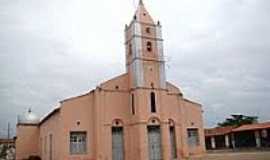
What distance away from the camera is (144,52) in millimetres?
34719

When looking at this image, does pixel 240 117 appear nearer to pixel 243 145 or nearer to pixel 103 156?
pixel 243 145

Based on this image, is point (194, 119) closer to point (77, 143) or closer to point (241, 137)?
point (77, 143)

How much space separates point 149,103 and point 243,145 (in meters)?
21.1

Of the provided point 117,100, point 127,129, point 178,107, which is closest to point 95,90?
point 117,100

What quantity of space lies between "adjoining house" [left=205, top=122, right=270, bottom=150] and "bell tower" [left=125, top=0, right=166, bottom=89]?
17.6 m

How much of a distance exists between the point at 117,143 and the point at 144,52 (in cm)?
948

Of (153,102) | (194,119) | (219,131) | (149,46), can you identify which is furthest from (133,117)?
(219,131)

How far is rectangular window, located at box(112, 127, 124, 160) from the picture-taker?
32.7 m

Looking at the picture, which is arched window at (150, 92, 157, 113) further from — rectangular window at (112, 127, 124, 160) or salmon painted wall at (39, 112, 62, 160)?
salmon painted wall at (39, 112, 62, 160)

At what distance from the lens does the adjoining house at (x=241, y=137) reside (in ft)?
145

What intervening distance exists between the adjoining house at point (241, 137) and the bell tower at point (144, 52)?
57.8ft

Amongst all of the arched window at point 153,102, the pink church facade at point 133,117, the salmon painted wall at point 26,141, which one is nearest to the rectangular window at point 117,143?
the pink church facade at point 133,117

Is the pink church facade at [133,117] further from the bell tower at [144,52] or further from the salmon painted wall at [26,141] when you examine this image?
the salmon painted wall at [26,141]

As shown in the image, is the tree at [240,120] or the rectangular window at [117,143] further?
the tree at [240,120]
